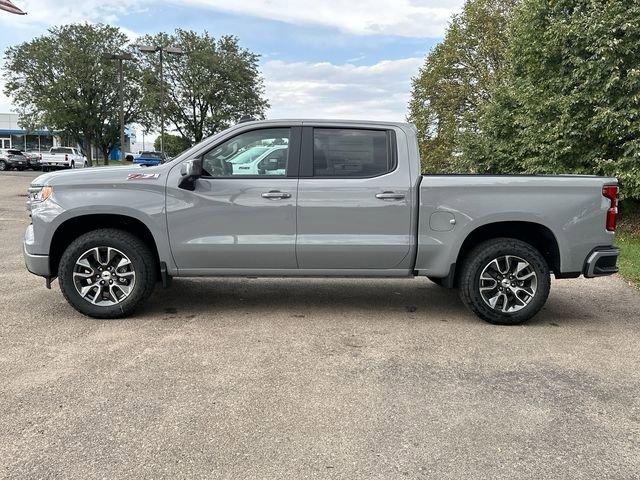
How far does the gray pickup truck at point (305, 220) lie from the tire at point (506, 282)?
11mm

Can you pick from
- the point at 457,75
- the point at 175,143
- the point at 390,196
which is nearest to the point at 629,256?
the point at 390,196

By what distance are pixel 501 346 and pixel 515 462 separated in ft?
6.16

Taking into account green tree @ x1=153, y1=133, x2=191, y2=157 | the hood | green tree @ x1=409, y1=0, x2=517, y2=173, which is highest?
green tree @ x1=409, y1=0, x2=517, y2=173

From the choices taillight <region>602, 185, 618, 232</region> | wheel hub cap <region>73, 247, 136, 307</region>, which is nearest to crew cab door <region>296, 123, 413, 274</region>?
wheel hub cap <region>73, 247, 136, 307</region>

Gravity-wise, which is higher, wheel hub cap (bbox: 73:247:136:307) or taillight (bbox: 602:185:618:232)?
taillight (bbox: 602:185:618:232)

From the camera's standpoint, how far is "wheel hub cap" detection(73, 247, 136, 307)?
513 centimetres

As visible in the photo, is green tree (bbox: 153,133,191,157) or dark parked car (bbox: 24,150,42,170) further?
green tree (bbox: 153,133,191,157)

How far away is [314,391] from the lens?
3.72 metres

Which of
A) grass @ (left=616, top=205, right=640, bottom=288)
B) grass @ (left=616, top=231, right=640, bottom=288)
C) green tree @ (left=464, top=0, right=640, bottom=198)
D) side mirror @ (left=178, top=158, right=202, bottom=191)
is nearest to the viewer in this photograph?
side mirror @ (left=178, top=158, right=202, bottom=191)

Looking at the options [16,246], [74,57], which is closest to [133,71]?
[74,57]

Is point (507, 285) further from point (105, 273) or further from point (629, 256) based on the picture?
point (629, 256)

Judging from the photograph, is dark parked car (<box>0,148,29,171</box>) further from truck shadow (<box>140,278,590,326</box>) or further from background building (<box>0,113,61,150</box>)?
truck shadow (<box>140,278,590,326</box>)

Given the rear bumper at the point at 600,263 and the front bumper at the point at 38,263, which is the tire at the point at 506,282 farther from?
the front bumper at the point at 38,263

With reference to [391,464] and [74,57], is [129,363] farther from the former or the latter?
[74,57]
